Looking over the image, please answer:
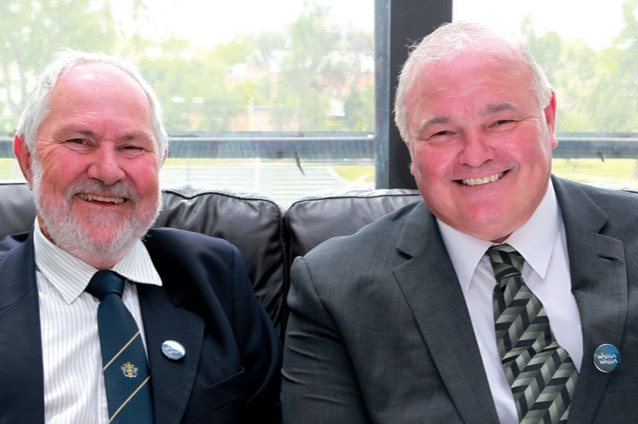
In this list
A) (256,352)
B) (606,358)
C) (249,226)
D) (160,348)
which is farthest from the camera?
(249,226)

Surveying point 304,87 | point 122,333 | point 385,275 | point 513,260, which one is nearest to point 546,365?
point 513,260

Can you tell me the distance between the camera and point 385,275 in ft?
4.75

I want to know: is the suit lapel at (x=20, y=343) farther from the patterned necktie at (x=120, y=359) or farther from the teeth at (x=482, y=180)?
the teeth at (x=482, y=180)

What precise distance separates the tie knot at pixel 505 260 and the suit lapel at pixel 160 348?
70cm

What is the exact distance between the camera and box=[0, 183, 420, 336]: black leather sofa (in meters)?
1.86

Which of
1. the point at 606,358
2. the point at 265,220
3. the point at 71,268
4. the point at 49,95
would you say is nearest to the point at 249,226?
the point at 265,220

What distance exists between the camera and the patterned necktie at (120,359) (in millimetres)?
1432

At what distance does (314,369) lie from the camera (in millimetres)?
1427

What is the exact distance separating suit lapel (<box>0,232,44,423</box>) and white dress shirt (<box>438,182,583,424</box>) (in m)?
0.93

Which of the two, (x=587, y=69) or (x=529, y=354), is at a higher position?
(x=587, y=69)

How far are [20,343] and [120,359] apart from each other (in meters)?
0.21

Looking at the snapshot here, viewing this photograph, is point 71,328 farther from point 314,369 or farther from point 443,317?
point 443,317

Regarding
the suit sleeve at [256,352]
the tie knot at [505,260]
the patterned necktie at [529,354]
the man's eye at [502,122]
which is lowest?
the suit sleeve at [256,352]

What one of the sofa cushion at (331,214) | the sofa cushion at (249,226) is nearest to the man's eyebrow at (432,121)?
the sofa cushion at (331,214)
